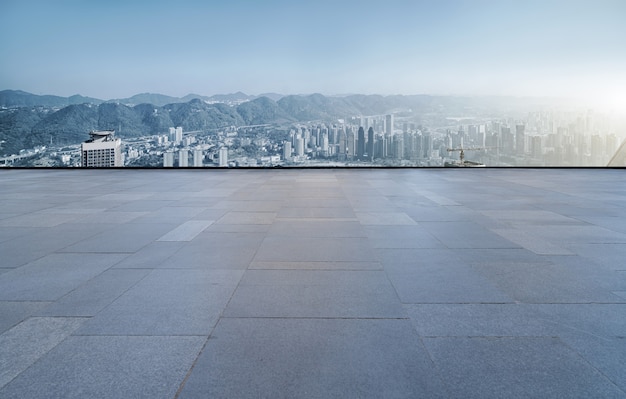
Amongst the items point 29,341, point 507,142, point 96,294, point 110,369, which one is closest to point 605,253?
point 110,369

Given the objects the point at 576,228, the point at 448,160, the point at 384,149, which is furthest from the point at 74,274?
the point at 448,160

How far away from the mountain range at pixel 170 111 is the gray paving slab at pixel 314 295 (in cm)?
2101

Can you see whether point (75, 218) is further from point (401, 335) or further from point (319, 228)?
point (401, 335)

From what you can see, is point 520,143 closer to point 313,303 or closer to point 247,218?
point 247,218

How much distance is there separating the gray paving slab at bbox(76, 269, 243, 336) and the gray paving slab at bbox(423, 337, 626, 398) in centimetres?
200

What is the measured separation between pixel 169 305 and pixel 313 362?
5.84 feet

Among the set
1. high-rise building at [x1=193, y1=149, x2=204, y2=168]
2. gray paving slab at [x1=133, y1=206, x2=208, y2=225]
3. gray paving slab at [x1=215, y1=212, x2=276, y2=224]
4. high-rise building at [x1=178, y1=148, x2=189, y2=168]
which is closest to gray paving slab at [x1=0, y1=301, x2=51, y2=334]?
gray paving slab at [x1=133, y1=206, x2=208, y2=225]

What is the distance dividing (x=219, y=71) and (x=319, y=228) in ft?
119

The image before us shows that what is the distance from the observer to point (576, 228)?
7262 millimetres

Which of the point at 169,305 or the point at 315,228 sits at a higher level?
the point at 315,228

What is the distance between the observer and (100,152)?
20766mm

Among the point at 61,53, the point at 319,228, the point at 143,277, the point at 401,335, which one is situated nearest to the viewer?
the point at 401,335

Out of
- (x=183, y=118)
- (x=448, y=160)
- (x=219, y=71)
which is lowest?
(x=448, y=160)

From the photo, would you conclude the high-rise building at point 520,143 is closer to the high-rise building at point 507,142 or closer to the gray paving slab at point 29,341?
the high-rise building at point 507,142
